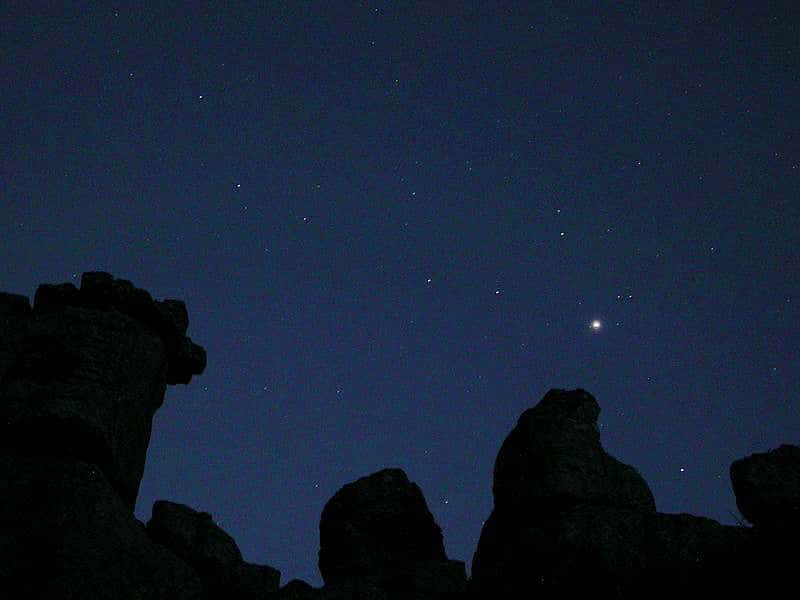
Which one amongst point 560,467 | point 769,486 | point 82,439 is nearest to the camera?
point 82,439

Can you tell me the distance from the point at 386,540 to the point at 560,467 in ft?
Answer: 19.0

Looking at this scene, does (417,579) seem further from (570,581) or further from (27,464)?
(27,464)

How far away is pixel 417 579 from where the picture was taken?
18953 mm

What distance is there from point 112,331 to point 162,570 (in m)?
5.23

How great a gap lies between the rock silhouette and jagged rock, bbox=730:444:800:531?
0.12ft

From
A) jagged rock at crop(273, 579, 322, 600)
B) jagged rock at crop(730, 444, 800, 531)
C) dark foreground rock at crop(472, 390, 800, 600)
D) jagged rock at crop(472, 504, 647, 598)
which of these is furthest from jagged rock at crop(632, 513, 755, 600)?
jagged rock at crop(273, 579, 322, 600)

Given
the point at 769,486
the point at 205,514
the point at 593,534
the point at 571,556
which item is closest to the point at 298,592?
the point at 205,514

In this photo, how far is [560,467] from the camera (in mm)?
17531

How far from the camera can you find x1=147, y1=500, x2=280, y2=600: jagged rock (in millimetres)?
16984

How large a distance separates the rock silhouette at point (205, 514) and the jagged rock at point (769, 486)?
36mm

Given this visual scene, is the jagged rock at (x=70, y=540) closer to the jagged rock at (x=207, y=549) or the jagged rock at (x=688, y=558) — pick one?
the jagged rock at (x=207, y=549)

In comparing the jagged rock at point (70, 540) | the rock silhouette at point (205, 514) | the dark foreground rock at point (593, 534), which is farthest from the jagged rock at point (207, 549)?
the dark foreground rock at point (593, 534)

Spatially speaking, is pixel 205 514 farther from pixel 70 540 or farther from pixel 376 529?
pixel 70 540

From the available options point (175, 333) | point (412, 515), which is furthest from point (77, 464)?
point (412, 515)
